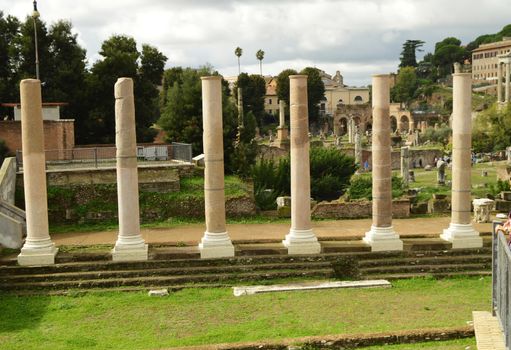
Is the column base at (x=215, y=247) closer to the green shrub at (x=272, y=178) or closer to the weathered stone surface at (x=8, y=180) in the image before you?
the weathered stone surface at (x=8, y=180)

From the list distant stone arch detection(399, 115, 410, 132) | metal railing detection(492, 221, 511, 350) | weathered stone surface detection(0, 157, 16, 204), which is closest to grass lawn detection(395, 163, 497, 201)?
weathered stone surface detection(0, 157, 16, 204)

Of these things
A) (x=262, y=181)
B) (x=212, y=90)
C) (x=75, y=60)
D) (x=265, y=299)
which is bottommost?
(x=265, y=299)

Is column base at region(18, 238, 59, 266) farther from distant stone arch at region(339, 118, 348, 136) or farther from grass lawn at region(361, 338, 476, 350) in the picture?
distant stone arch at region(339, 118, 348, 136)

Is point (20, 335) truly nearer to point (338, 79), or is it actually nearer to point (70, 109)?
point (70, 109)

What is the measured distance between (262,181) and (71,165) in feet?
26.5

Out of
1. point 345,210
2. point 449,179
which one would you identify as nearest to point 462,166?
point 345,210

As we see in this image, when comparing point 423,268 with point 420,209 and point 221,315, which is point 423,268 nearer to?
point 221,315

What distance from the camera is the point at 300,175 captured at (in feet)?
54.0

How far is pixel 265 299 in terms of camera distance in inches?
543

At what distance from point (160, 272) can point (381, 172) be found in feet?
21.2

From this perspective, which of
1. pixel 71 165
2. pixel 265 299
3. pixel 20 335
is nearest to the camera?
pixel 20 335

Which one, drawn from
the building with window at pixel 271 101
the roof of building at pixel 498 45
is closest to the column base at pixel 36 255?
the building with window at pixel 271 101

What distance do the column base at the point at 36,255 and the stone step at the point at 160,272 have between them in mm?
434

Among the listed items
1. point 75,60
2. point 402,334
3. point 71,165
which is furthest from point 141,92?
point 402,334
